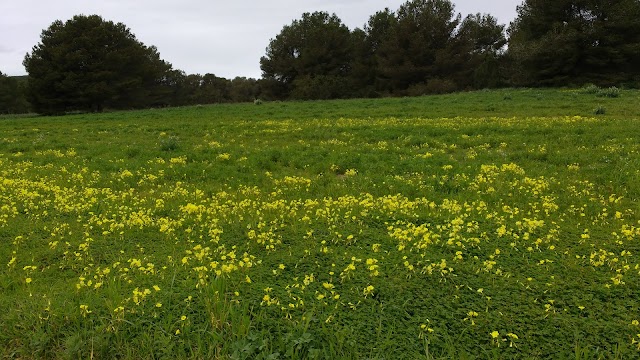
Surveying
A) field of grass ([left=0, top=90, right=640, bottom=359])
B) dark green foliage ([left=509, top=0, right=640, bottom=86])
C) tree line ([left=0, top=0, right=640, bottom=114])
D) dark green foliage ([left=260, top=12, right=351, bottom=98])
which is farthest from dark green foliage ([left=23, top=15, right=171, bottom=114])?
dark green foliage ([left=509, top=0, right=640, bottom=86])

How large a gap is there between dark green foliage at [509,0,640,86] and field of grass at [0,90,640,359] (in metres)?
33.0

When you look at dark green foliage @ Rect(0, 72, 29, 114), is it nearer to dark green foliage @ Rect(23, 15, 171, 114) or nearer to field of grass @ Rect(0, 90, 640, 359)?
dark green foliage @ Rect(23, 15, 171, 114)

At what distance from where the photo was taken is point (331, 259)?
5445mm

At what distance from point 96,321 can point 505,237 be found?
5.16 meters

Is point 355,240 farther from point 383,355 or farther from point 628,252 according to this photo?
point 628,252

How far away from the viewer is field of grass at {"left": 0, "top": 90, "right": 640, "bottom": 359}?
13.6 ft

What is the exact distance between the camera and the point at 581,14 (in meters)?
40.5

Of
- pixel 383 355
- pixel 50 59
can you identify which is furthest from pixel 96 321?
pixel 50 59

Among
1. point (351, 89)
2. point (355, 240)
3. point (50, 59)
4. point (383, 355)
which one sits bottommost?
point (383, 355)

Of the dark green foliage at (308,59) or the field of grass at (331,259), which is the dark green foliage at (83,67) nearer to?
the dark green foliage at (308,59)

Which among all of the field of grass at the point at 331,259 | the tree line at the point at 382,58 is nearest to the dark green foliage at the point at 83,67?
the tree line at the point at 382,58

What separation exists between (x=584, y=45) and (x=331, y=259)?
4469cm

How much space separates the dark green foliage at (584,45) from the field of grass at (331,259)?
108 ft

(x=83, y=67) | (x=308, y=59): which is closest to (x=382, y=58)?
(x=308, y=59)
